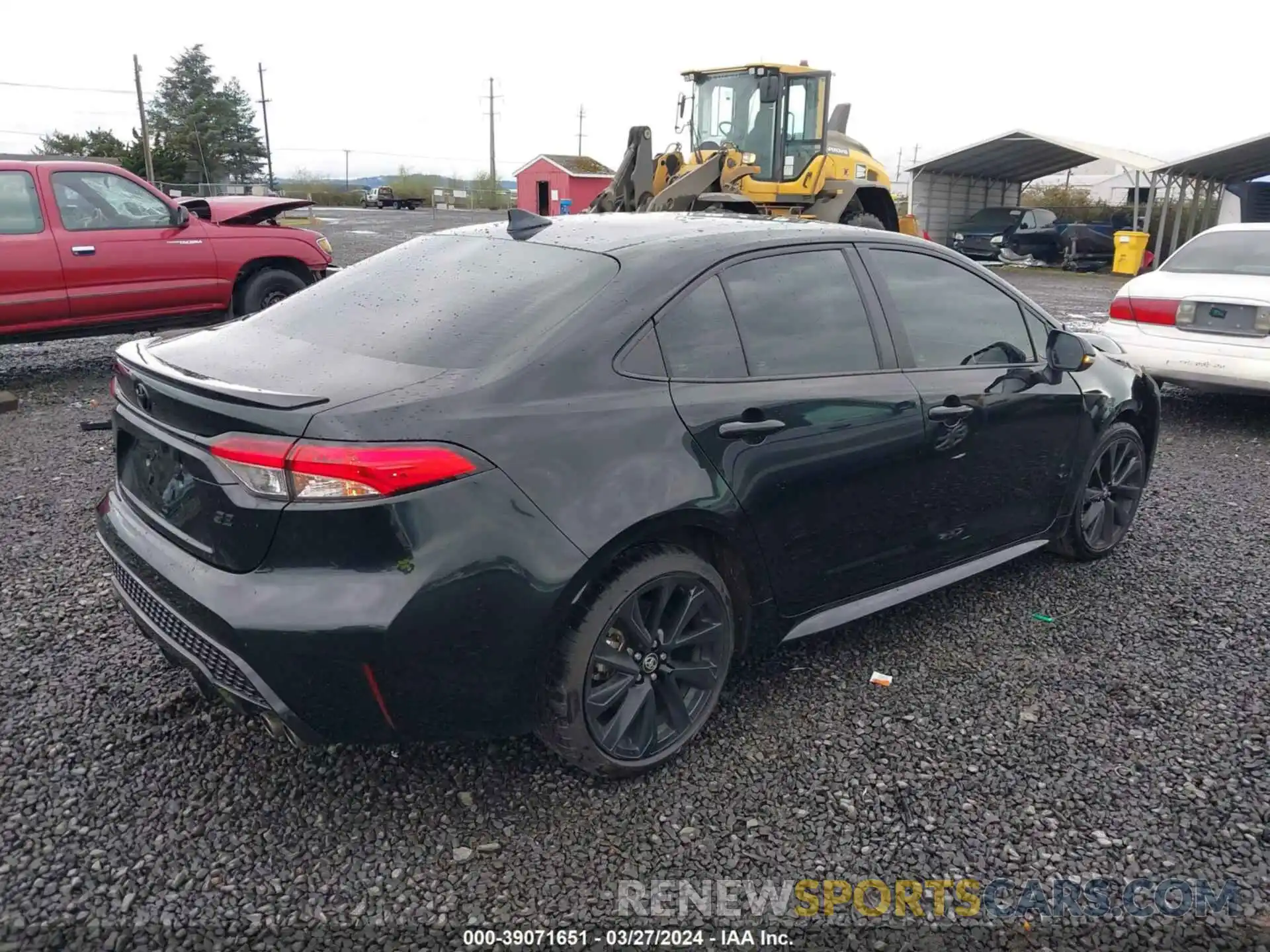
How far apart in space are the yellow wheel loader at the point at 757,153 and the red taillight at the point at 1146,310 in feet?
21.7

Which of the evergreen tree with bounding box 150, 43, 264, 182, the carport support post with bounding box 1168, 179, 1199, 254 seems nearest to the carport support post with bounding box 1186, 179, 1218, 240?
the carport support post with bounding box 1168, 179, 1199, 254

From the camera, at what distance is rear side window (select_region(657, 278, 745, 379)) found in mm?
2822

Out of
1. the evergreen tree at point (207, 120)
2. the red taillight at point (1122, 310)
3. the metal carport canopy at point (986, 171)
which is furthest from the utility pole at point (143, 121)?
the red taillight at point (1122, 310)

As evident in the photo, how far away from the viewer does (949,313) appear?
3.68 meters

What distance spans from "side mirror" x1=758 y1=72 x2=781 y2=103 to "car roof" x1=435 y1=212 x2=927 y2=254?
439 inches

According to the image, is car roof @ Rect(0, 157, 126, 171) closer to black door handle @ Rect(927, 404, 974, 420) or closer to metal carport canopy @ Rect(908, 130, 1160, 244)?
black door handle @ Rect(927, 404, 974, 420)

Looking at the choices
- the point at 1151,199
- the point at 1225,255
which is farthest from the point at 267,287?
the point at 1151,199

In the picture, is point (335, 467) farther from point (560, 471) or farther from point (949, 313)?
point (949, 313)

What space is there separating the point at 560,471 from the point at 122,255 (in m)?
6.90

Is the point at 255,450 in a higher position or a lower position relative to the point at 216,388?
lower

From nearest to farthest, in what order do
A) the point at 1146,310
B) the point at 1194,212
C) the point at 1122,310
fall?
the point at 1146,310
the point at 1122,310
the point at 1194,212

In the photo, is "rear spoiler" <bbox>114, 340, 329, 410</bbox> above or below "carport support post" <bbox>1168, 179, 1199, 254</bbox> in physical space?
below

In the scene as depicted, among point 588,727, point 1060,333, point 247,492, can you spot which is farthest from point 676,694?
point 1060,333

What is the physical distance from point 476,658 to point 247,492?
2.28 ft
